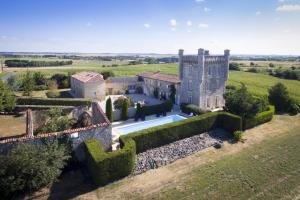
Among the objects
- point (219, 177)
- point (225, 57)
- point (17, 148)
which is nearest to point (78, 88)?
point (225, 57)

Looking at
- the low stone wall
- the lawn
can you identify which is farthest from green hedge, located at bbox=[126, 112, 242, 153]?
the lawn

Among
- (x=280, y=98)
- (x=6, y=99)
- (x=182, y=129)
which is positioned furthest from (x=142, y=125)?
(x=280, y=98)

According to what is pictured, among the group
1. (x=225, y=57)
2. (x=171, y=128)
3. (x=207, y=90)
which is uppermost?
(x=225, y=57)

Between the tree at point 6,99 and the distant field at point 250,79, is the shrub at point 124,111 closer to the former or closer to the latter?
the tree at point 6,99

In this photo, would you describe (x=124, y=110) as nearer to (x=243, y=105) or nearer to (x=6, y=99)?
(x=243, y=105)

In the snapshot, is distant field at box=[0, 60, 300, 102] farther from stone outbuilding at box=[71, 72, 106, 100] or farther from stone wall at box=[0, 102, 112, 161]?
stone wall at box=[0, 102, 112, 161]

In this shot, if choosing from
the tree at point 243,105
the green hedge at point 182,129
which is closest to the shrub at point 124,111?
the green hedge at point 182,129

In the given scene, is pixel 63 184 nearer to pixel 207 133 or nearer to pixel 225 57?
pixel 207 133
